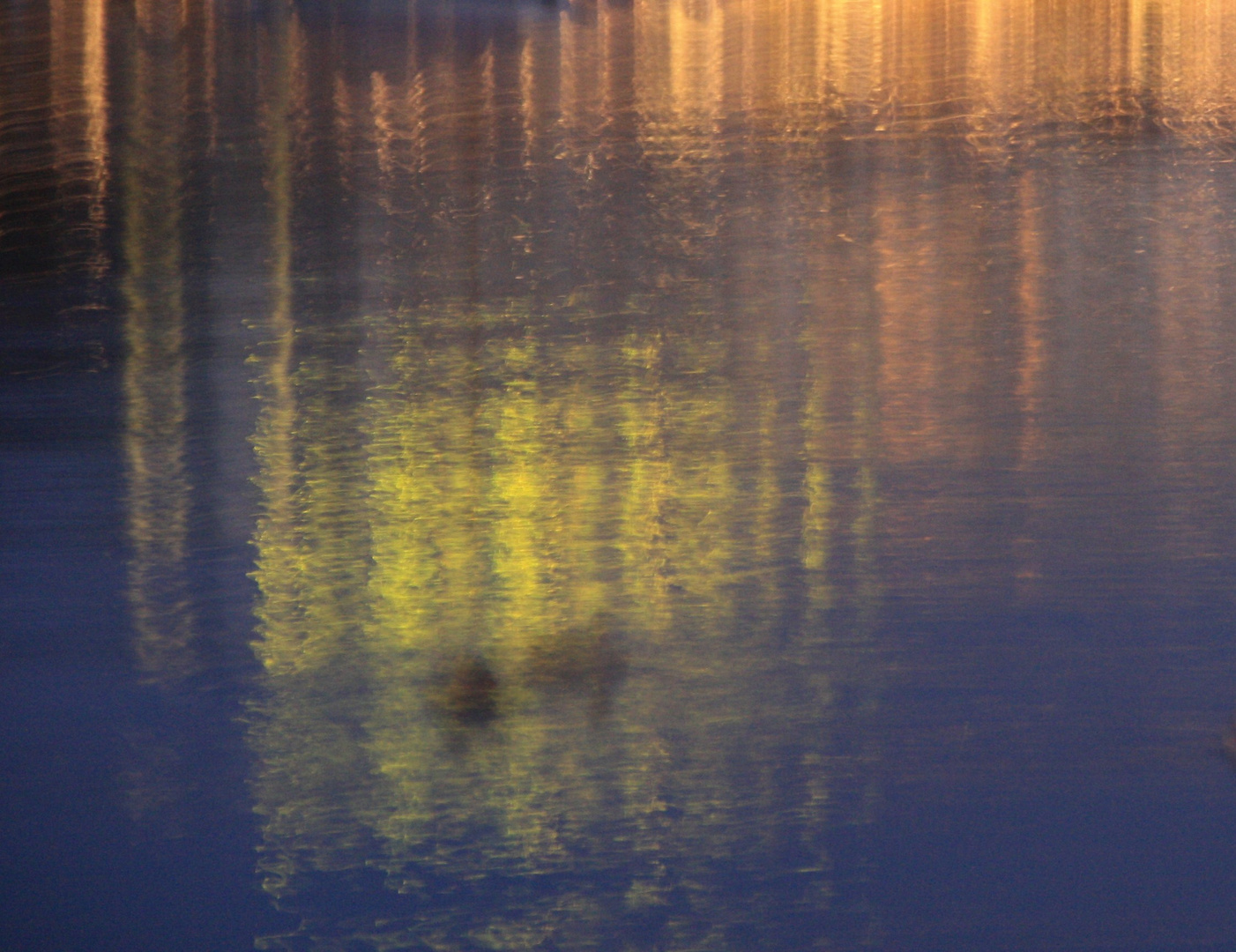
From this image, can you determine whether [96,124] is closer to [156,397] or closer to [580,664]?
[156,397]

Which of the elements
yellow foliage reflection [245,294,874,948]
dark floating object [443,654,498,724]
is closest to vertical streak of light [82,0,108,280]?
yellow foliage reflection [245,294,874,948]

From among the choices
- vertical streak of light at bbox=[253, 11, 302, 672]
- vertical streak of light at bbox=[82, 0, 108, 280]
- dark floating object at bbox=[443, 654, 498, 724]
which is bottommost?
dark floating object at bbox=[443, 654, 498, 724]

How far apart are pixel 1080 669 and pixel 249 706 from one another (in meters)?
1.03

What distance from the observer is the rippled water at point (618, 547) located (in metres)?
1.57

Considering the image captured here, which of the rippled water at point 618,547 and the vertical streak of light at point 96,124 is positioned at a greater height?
the vertical streak of light at point 96,124

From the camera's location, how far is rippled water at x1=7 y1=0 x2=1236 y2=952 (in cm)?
157

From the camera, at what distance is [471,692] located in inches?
75.5

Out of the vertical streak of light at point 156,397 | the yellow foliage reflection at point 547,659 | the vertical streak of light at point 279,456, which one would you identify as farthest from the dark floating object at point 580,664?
the vertical streak of light at point 156,397

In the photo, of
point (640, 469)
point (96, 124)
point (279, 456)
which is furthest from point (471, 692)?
point (96, 124)

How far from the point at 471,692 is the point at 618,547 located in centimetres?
47

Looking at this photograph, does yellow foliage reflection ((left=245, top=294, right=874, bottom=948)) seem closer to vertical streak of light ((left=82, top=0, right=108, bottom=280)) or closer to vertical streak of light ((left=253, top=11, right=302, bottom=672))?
vertical streak of light ((left=253, top=11, right=302, bottom=672))

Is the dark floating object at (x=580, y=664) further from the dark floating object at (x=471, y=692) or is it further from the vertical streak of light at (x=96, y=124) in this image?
Answer: the vertical streak of light at (x=96, y=124)

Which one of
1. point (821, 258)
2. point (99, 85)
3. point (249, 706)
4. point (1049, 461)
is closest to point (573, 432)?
point (1049, 461)

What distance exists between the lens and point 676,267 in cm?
379
